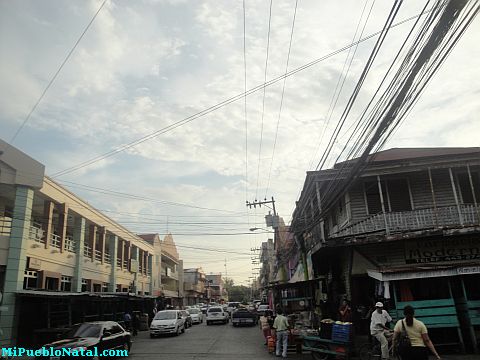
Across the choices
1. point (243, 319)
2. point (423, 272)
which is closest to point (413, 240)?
point (423, 272)

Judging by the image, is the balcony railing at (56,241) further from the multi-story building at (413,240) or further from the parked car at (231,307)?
the parked car at (231,307)

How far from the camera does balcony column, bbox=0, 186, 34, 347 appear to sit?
1814 cm

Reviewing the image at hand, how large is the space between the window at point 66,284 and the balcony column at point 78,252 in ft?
0.79

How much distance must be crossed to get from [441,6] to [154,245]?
162 feet

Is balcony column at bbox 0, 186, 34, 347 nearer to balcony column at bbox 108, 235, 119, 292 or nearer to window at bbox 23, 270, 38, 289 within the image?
window at bbox 23, 270, 38, 289

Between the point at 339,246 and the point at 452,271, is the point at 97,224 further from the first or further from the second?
the point at 452,271

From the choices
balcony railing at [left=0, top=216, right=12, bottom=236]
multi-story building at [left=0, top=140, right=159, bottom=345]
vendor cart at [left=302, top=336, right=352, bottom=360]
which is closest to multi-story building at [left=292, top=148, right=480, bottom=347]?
vendor cart at [left=302, top=336, right=352, bottom=360]

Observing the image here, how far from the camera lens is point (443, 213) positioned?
1778 cm

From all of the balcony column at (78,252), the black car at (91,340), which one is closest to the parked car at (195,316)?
the balcony column at (78,252)

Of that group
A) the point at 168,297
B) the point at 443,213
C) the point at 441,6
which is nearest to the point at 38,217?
the point at 443,213

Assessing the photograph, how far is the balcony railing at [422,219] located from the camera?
688 inches

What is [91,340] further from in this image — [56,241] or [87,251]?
[87,251]

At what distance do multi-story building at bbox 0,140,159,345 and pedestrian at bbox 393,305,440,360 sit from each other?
15585 millimetres

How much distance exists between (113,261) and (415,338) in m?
31.7
